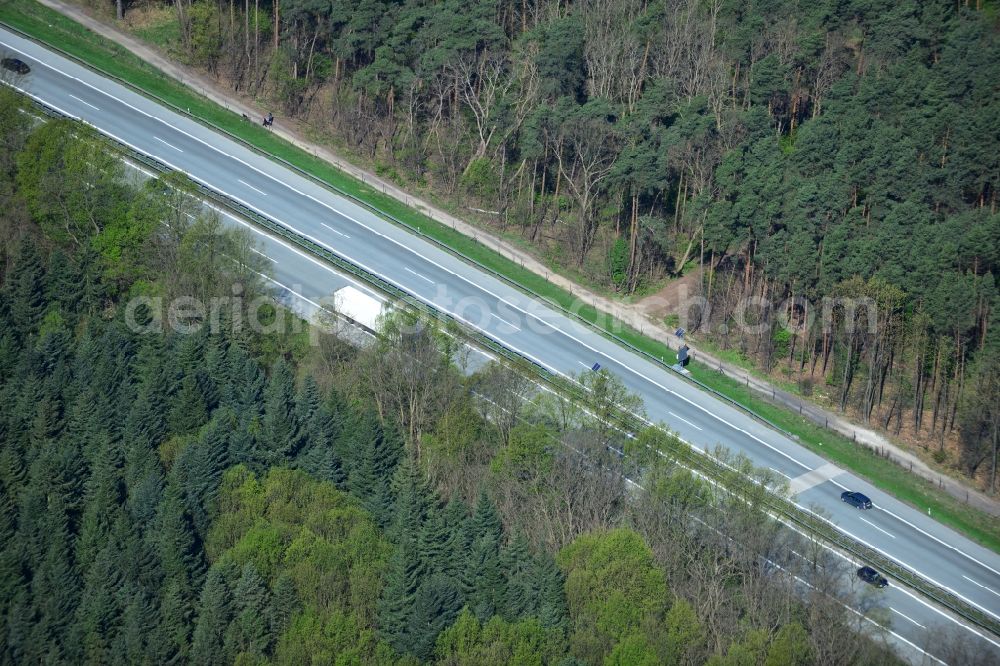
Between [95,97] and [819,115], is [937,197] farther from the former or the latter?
[95,97]

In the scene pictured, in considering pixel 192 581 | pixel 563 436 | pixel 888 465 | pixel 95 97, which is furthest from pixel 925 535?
pixel 95 97

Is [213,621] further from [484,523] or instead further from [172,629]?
[484,523]

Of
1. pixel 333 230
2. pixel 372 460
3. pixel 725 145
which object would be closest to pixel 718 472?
pixel 372 460

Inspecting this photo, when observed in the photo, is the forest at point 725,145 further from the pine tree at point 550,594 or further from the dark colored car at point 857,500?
the pine tree at point 550,594

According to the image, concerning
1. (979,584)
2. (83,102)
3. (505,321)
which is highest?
(83,102)

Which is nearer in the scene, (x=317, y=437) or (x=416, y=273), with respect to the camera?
(x=317, y=437)

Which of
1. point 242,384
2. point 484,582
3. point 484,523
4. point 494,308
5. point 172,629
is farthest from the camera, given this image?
point 494,308

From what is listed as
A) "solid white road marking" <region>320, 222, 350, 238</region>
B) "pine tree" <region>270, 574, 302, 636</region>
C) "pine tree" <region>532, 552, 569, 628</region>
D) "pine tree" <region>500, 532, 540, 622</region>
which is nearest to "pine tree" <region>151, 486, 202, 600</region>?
"pine tree" <region>270, 574, 302, 636</region>
